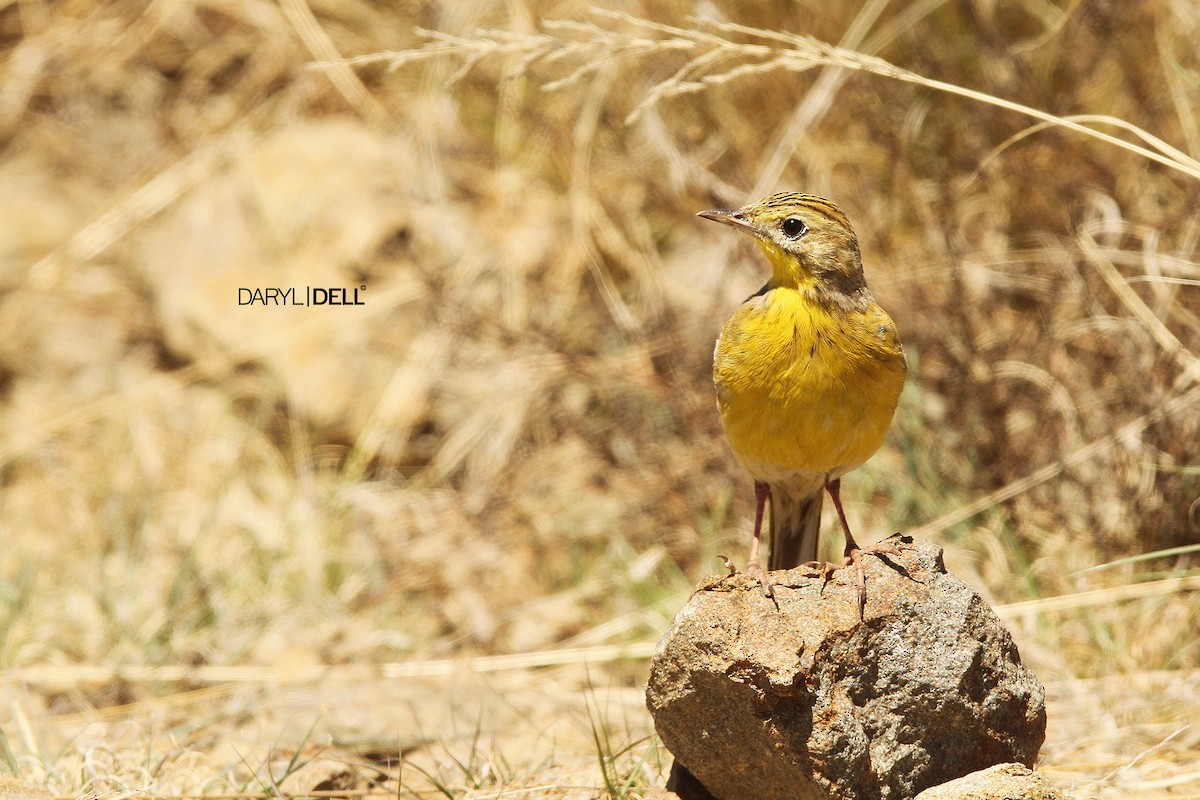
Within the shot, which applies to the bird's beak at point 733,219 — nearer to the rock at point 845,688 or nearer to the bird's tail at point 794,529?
the bird's tail at point 794,529

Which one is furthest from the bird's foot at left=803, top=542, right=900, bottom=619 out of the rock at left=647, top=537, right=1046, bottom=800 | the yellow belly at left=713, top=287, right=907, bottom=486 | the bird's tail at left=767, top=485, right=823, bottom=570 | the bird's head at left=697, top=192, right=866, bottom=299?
the bird's head at left=697, top=192, right=866, bottom=299

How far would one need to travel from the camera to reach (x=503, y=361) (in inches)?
288

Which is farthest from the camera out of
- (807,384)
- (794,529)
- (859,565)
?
(794,529)

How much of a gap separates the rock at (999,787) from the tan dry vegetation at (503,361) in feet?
3.11

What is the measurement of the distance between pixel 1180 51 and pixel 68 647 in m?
6.32

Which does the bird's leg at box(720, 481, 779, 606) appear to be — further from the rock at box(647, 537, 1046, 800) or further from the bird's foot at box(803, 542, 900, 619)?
the bird's foot at box(803, 542, 900, 619)

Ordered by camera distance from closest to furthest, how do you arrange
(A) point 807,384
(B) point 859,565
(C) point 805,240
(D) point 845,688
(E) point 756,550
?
(D) point 845,688, (B) point 859,565, (A) point 807,384, (E) point 756,550, (C) point 805,240

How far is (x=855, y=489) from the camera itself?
6.41 metres

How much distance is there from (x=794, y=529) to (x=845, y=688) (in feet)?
3.76

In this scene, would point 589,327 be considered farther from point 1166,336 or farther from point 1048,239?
point 1166,336

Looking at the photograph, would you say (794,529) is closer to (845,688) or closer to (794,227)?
(794,227)

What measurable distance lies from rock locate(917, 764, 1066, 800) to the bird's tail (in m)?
1.28

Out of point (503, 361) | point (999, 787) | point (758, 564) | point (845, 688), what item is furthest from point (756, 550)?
point (503, 361)

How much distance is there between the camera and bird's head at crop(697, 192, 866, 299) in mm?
4160
